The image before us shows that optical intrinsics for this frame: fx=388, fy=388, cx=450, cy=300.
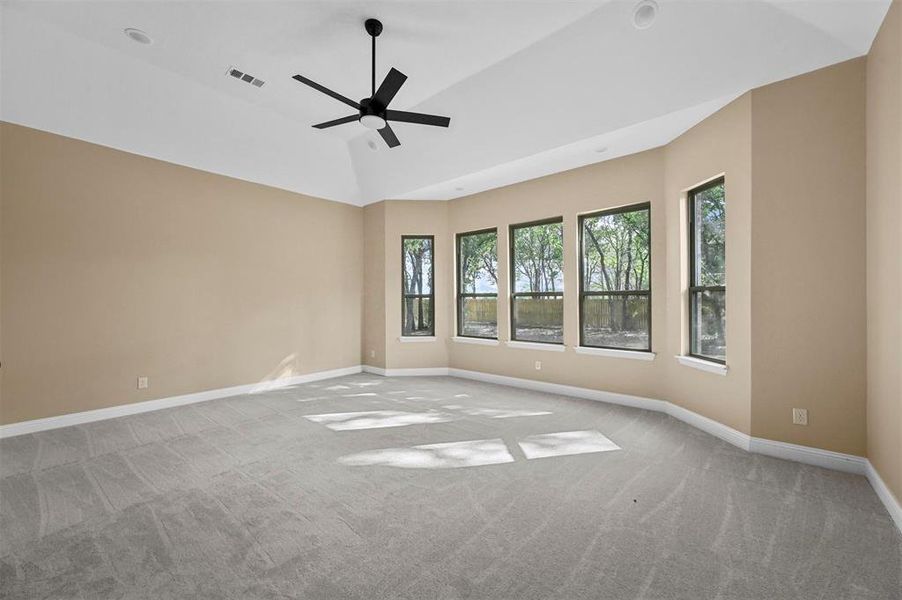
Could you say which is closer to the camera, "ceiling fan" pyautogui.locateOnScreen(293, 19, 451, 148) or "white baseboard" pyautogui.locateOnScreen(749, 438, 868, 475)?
"white baseboard" pyautogui.locateOnScreen(749, 438, 868, 475)

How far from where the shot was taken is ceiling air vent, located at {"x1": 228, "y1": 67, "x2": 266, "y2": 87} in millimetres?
3868

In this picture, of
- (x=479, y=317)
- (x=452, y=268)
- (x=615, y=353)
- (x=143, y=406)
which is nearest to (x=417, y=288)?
(x=452, y=268)

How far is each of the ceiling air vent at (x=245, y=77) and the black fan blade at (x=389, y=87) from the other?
175 centimetres

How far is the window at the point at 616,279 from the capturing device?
472 centimetres

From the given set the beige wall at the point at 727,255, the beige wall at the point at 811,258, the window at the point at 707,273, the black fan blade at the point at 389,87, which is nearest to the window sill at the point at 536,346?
the beige wall at the point at 727,255

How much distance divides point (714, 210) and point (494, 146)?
7.97 feet

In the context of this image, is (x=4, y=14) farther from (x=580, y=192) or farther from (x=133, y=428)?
(x=580, y=192)

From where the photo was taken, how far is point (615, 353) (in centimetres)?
480

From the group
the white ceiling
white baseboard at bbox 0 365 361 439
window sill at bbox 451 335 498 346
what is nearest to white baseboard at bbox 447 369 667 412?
window sill at bbox 451 335 498 346

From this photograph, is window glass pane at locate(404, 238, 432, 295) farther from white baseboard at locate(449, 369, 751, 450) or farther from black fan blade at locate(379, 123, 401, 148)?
black fan blade at locate(379, 123, 401, 148)

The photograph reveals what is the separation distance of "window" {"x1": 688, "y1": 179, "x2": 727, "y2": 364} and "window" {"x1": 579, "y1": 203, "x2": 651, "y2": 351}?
1.82 ft

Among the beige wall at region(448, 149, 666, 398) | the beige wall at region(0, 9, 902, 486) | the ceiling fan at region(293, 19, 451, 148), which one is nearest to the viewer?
the beige wall at region(0, 9, 902, 486)

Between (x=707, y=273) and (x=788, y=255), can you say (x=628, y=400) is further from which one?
(x=788, y=255)

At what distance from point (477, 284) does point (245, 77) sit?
160 inches
